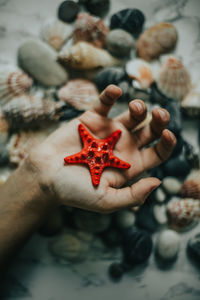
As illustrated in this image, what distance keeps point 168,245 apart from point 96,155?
0.55m

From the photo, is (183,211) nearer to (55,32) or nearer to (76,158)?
(76,158)

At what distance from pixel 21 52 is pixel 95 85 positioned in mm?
370

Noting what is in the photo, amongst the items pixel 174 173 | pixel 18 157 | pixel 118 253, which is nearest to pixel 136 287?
pixel 118 253

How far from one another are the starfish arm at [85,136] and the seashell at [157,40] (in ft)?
1.77

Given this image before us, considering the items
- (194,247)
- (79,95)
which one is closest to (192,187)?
(194,247)

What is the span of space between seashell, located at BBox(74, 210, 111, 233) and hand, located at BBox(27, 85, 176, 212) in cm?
21

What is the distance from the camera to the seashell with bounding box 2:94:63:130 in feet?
3.77

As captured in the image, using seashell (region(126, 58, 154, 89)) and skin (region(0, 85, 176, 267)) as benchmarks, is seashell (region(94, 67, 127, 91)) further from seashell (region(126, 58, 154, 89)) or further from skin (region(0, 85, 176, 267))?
skin (region(0, 85, 176, 267))

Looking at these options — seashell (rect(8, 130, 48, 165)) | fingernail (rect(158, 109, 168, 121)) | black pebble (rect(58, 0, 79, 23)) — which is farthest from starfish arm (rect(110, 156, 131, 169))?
black pebble (rect(58, 0, 79, 23))

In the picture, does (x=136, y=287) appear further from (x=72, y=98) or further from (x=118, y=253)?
(x=72, y=98)

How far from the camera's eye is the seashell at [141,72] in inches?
46.5

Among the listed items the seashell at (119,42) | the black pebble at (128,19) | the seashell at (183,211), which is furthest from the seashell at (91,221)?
the black pebble at (128,19)

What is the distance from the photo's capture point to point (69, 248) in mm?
1147

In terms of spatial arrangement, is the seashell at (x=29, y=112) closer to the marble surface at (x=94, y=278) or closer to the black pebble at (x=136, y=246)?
the marble surface at (x=94, y=278)
